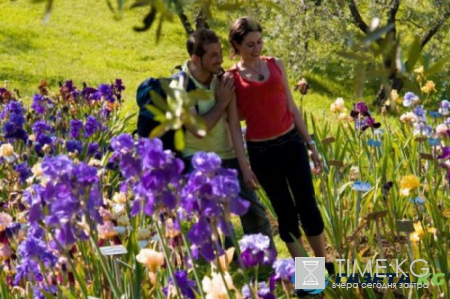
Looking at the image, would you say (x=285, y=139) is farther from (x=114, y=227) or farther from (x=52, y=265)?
(x=52, y=265)

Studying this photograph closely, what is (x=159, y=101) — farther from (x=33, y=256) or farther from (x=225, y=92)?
(x=225, y=92)

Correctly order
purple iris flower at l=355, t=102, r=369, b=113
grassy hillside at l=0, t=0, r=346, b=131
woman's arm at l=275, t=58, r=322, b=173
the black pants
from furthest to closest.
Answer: grassy hillside at l=0, t=0, r=346, b=131, purple iris flower at l=355, t=102, r=369, b=113, woman's arm at l=275, t=58, r=322, b=173, the black pants

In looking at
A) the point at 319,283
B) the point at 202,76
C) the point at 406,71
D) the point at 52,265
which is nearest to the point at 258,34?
the point at 202,76

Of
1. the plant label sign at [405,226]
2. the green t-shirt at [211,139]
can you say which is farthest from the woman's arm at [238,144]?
the plant label sign at [405,226]

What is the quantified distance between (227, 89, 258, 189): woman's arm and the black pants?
7 cm

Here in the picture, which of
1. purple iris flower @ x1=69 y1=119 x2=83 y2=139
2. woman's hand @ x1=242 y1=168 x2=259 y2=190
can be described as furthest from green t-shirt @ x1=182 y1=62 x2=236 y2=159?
purple iris flower @ x1=69 y1=119 x2=83 y2=139

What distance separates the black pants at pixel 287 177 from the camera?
11.9 ft

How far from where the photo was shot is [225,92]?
356cm

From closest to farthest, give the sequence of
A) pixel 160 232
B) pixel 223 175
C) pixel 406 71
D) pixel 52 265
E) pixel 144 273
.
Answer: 1. pixel 406 71
2. pixel 223 175
3. pixel 160 232
4. pixel 52 265
5. pixel 144 273

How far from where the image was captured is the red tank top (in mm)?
3592

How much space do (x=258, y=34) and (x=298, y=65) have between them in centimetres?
796

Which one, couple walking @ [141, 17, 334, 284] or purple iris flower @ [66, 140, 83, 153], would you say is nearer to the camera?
couple walking @ [141, 17, 334, 284]

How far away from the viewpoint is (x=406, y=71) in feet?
3.60

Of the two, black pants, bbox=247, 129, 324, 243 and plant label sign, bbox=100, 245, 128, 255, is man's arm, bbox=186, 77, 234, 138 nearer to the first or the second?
black pants, bbox=247, 129, 324, 243
